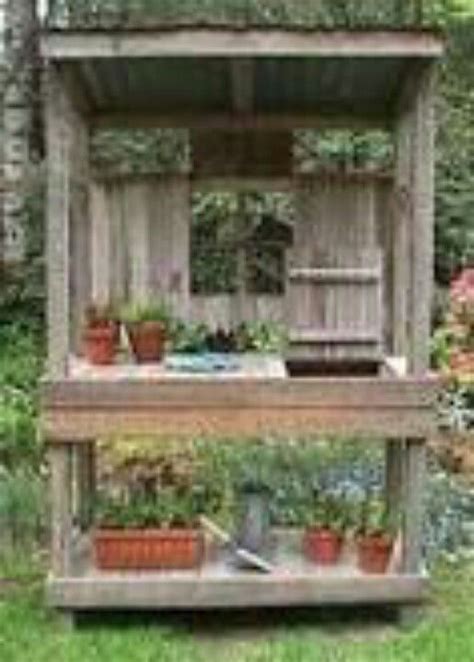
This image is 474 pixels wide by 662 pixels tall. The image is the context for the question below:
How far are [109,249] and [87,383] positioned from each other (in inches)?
47.5

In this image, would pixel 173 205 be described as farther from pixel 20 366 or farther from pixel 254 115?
pixel 20 366

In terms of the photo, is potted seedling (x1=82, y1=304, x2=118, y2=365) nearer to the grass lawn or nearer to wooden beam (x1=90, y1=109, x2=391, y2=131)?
wooden beam (x1=90, y1=109, x2=391, y2=131)

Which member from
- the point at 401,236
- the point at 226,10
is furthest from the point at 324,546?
the point at 226,10

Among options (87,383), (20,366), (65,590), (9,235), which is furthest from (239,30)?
(9,235)

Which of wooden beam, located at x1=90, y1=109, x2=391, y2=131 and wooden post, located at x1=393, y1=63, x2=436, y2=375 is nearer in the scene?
wooden post, located at x1=393, y1=63, x2=436, y2=375

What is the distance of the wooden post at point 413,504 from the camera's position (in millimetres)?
7777

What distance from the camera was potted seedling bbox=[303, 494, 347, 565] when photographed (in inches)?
315

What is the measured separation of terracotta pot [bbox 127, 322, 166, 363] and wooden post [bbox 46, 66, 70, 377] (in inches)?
20.4

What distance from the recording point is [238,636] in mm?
7836

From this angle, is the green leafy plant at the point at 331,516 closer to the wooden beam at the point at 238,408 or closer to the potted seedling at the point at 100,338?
the wooden beam at the point at 238,408

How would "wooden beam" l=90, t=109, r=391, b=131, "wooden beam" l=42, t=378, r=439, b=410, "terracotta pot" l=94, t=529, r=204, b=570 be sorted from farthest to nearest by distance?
Answer: "wooden beam" l=90, t=109, r=391, b=131, "terracotta pot" l=94, t=529, r=204, b=570, "wooden beam" l=42, t=378, r=439, b=410

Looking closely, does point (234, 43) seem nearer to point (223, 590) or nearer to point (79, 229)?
point (79, 229)

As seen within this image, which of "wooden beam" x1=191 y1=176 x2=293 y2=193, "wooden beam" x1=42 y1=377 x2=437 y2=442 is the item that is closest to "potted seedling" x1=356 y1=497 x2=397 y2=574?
"wooden beam" x1=42 y1=377 x2=437 y2=442

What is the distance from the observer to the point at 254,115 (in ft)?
27.7
